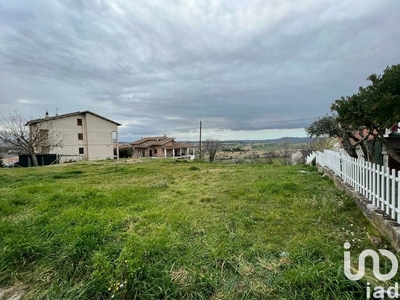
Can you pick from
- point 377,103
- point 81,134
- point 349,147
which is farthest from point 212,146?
point 377,103

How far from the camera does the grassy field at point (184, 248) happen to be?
2.05 m

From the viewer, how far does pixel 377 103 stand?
3832mm

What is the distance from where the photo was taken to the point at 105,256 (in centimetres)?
242

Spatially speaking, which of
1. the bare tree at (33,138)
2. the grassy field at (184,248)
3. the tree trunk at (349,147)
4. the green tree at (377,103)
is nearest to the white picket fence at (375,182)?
the grassy field at (184,248)

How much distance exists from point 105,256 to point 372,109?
495 cm

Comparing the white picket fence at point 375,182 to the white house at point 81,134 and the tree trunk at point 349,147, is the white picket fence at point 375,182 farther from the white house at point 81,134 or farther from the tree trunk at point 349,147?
the white house at point 81,134

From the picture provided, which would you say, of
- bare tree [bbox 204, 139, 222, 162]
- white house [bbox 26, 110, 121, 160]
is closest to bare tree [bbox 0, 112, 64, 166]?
white house [bbox 26, 110, 121, 160]

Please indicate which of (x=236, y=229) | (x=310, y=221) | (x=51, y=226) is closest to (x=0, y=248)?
(x=51, y=226)

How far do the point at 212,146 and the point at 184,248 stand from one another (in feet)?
118

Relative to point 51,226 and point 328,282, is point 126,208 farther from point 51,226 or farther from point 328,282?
point 328,282

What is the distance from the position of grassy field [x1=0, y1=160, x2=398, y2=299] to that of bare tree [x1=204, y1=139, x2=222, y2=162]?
3332cm

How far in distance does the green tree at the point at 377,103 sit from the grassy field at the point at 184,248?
1764mm

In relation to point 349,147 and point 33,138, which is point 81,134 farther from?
point 349,147

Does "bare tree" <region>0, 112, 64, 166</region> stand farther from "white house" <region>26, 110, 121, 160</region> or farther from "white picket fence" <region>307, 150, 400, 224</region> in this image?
"white picket fence" <region>307, 150, 400, 224</region>
